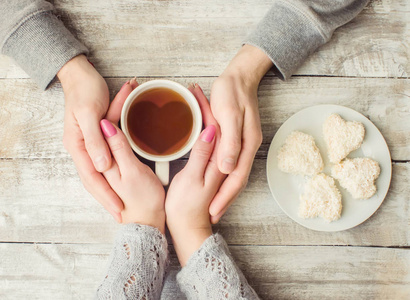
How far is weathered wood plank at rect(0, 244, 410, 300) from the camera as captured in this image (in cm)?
96

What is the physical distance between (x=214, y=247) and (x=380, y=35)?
758mm

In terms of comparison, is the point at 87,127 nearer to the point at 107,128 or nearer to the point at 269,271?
the point at 107,128

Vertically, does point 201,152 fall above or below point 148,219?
above

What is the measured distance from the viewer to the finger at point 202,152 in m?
0.85

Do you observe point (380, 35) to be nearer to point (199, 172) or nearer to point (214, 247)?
point (199, 172)

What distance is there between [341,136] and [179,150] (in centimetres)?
42

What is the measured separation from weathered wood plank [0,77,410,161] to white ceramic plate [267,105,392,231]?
0.05 meters

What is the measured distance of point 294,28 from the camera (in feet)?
2.95

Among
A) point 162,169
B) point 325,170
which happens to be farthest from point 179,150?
point 325,170

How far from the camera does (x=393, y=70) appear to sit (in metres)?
1.00

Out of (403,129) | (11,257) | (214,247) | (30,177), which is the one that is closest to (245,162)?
(214,247)

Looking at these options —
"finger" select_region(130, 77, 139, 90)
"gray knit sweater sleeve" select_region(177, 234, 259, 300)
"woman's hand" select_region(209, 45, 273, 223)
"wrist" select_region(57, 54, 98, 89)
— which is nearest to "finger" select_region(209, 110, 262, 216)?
"woman's hand" select_region(209, 45, 273, 223)

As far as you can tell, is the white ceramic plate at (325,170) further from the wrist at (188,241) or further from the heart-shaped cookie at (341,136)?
the wrist at (188,241)

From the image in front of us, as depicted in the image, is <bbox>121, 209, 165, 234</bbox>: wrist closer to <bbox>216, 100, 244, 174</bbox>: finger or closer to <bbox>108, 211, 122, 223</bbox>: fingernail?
<bbox>108, 211, 122, 223</bbox>: fingernail
